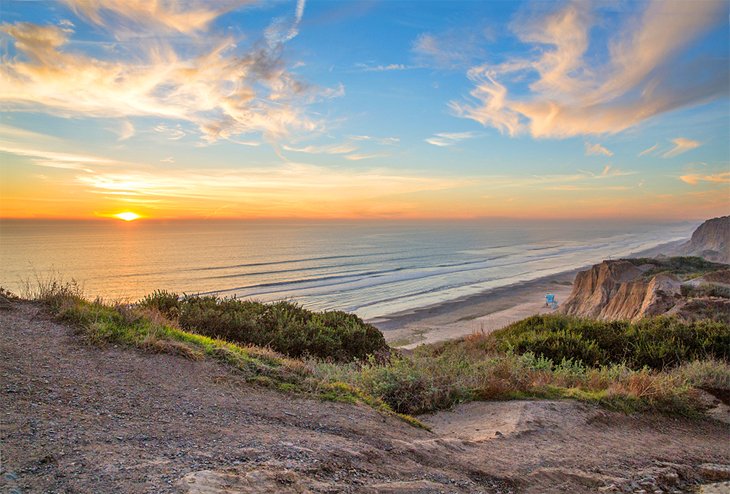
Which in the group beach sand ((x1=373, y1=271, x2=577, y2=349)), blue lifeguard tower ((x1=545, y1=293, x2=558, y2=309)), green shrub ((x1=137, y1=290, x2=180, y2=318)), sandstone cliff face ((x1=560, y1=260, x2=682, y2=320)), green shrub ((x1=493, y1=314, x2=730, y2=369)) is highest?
green shrub ((x1=137, y1=290, x2=180, y2=318))

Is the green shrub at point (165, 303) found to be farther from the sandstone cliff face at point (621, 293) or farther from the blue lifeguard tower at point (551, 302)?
the blue lifeguard tower at point (551, 302)

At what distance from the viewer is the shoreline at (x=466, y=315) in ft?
99.0

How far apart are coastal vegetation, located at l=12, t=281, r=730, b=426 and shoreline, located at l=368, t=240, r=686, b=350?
1250 cm

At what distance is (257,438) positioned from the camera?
16.3ft

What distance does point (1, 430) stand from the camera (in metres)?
4.26

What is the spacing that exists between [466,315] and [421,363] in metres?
29.6

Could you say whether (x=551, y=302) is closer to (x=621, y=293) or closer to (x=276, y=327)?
(x=621, y=293)

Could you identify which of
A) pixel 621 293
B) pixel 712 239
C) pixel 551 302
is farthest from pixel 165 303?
pixel 712 239

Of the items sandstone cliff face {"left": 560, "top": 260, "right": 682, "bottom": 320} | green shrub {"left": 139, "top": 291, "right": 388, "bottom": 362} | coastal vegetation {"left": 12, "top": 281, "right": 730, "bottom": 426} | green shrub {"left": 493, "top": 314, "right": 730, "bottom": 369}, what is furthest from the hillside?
green shrub {"left": 139, "top": 291, "right": 388, "bottom": 362}

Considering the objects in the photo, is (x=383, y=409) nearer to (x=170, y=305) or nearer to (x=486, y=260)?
(x=170, y=305)

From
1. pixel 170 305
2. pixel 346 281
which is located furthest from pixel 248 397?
pixel 346 281

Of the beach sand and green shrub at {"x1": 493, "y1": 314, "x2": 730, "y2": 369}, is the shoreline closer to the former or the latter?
the beach sand

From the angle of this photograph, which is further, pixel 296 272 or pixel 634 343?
pixel 296 272

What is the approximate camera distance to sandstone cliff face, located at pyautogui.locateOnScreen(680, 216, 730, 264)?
7259cm
